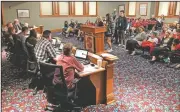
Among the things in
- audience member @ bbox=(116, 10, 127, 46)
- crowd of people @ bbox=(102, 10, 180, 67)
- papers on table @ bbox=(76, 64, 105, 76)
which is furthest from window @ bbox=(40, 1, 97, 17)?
papers on table @ bbox=(76, 64, 105, 76)

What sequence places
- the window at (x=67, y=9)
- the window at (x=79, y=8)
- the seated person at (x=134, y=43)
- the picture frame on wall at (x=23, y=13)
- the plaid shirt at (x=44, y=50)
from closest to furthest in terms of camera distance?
the plaid shirt at (x=44, y=50) → the seated person at (x=134, y=43) → the picture frame on wall at (x=23, y=13) → the window at (x=67, y=9) → the window at (x=79, y=8)

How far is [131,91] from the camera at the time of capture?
387 cm

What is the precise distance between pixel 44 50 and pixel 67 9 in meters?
10.4

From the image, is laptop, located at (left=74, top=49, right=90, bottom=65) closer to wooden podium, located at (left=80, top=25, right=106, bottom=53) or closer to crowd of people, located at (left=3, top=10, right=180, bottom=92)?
wooden podium, located at (left=80, top=25, right=106, bottom=53)

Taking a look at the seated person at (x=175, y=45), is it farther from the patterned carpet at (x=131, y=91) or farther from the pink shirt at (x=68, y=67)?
the pink shirt at (x=68, y=67)

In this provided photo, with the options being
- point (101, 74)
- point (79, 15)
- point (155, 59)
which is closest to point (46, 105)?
point (101, 74)

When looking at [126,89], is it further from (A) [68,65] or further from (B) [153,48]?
(B) [153,48]

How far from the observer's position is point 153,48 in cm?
596

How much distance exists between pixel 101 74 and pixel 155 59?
3.15 metres

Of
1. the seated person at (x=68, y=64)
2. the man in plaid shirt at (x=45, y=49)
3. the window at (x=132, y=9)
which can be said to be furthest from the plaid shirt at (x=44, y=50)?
the window at (x=132, y=9)

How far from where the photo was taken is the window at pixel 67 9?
12689 mm

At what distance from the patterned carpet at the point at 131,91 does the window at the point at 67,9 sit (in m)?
7.84

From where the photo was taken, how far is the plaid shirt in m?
3.61

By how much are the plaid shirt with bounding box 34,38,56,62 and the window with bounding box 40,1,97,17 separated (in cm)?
944
